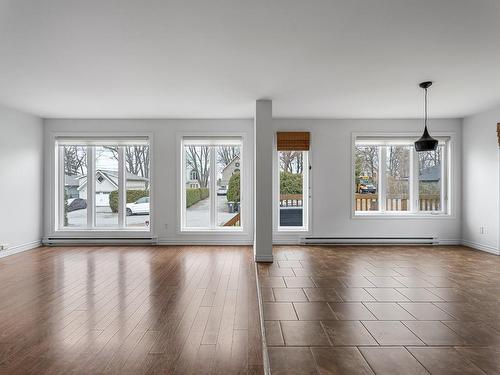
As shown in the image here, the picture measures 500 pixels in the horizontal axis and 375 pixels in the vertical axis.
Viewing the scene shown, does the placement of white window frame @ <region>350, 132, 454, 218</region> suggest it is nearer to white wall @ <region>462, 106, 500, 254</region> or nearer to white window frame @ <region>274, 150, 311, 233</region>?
white wall @ <region>462, 106, 500, 254</region>

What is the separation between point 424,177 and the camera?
6602mm

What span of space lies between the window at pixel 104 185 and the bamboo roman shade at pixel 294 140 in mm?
2783

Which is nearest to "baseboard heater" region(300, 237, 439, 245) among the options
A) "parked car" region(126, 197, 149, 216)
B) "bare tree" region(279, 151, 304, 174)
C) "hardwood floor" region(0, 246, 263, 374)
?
"bare tree" region(279, 151, 304, 174)

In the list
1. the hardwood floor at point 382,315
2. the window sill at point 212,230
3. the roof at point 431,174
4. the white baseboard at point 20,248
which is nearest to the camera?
the hardwood floor at point 382,315

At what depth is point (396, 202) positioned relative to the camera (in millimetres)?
6605

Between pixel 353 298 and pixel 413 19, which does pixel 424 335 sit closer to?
pixel 353 298

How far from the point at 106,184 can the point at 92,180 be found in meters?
0.30

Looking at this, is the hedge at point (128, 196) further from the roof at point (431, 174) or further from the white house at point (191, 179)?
the roof at point (431, 174)

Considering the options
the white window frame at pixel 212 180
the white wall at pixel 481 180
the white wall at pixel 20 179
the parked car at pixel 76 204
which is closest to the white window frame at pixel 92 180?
the parked car at pixel 76 204

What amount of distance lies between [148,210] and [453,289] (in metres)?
5.41

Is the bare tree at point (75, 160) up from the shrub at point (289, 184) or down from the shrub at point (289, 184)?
up

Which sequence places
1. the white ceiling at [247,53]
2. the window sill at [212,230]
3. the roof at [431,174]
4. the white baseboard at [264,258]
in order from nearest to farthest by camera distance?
the white ceiling at [247,53]
the white baseboard at [264,258]
the window sill at [212,230]
the roof at [431,174]

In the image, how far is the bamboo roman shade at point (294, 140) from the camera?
20.9 feet

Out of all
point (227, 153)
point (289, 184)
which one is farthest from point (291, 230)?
point (227, 153)
